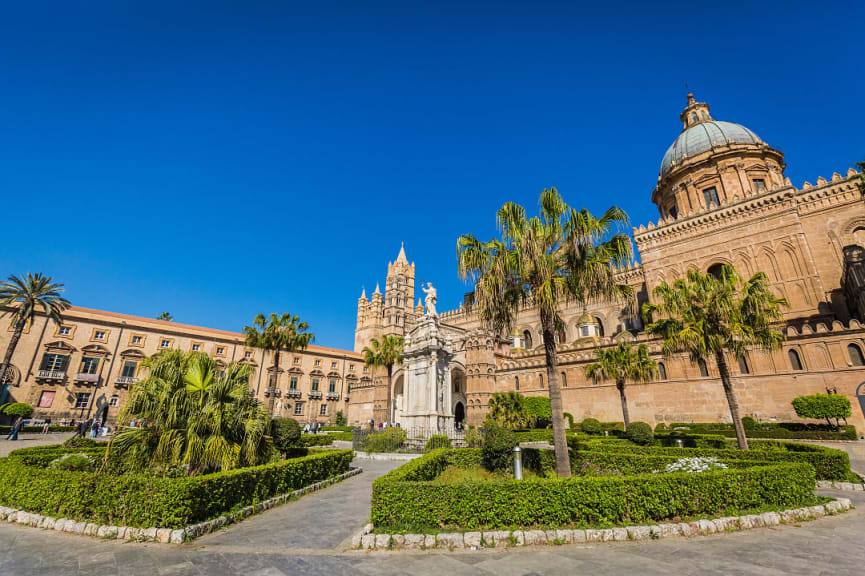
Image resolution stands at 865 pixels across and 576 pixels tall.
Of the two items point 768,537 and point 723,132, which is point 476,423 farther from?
point 723,132

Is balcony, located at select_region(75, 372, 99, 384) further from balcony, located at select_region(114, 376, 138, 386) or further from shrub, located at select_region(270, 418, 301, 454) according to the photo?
shrub, located at select_region(270, 418, 301, 454)

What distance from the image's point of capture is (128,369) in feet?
141

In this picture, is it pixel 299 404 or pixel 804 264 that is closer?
pixel 804 264

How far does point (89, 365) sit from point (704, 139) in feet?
253

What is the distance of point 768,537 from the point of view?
6695mm

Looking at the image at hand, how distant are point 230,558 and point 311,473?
18.5ft

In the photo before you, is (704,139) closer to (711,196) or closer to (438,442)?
(711,196)

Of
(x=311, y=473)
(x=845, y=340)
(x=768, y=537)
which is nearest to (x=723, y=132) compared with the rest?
(x=845, y=340)

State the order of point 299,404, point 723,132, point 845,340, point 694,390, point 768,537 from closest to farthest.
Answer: point 768,537 < point 845,340 < point 694,390 < point 723,132 < point 299,404

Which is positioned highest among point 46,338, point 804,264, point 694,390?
point 804,264

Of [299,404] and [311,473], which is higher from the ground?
[299,404]

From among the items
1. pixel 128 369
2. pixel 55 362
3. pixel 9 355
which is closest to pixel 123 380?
pixel 128 369

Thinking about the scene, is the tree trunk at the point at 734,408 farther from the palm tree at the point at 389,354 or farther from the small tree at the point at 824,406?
the palm tree at the point at 389,354

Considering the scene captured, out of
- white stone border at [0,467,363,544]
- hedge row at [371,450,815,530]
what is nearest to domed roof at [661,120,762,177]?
hedge row at [371,450,815,530]
